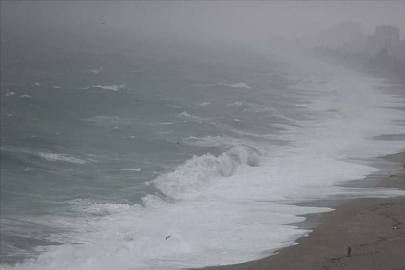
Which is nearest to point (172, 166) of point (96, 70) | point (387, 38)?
point (387, 38)

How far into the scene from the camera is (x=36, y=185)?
24375 mm

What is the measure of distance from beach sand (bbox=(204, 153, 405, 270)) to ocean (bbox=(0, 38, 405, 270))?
636mm

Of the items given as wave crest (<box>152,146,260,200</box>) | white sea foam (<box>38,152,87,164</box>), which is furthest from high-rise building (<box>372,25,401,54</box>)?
white sea foam (<box>38,152,87,164</box>)

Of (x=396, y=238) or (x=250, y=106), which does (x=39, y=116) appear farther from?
(x=396, y=238)

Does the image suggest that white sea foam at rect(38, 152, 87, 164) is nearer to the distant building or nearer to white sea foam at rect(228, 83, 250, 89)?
white sea foam at rect(228, 83, 250, 89)

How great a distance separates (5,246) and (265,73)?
68721 mm

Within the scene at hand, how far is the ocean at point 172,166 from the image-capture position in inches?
676

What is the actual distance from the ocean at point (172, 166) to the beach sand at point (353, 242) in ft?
2.09

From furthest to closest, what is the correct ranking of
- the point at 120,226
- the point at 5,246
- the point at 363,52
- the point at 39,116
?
the point at 363,52, the point at 39,116, the point at 120,226, the point at 5,246

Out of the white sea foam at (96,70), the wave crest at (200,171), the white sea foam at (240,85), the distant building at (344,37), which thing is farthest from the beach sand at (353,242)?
the distant building at (344,37)

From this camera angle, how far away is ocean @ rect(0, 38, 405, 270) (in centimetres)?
1717

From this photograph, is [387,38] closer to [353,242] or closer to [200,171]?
[200,171]

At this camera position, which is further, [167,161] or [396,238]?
[167,161]

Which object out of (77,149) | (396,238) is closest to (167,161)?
(77,149)
